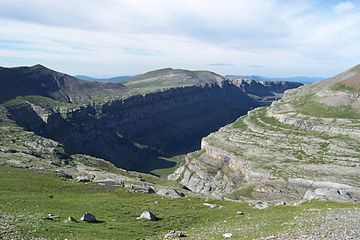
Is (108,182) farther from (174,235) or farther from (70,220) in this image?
(174,235)

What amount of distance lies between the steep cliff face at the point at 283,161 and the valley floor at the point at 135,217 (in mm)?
66912

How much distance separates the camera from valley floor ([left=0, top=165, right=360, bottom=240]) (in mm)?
40812

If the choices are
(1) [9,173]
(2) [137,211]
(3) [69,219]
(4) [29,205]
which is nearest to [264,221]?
(2) [137,211]

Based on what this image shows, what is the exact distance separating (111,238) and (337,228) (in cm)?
2257

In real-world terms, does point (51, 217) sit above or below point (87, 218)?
above

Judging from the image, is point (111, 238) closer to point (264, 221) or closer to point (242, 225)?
point (242, 225)

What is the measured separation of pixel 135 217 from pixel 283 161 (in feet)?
369

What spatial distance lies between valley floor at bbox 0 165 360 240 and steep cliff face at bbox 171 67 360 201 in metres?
66.9

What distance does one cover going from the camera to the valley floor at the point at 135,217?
40.8m

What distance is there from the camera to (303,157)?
15850 centimetres

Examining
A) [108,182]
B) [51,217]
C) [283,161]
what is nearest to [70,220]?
[51,217]

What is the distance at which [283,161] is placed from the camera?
157 meters

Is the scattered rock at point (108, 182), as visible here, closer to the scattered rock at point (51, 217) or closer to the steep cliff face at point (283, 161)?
the scattered rock at point (51, 217)

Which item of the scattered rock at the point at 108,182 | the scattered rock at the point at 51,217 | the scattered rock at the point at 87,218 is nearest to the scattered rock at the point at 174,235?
the scattered rock at the point at 87,218
